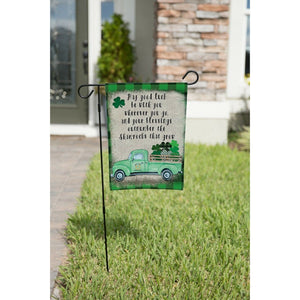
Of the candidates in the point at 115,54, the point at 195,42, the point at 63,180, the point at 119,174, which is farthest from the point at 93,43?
the point at 119,174

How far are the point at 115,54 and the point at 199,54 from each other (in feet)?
4.69

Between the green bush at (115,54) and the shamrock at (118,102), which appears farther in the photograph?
the green bush at (115,54)

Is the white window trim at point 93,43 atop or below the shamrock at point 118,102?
atop

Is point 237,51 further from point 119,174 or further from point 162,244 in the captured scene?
point 119,174

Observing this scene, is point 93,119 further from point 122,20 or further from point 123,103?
point 123,103

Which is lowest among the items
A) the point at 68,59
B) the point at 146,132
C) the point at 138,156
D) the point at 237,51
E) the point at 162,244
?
the point at 162,244

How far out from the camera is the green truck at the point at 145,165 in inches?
105

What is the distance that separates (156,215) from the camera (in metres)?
3.66

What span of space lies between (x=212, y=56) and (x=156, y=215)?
3694 millimetres

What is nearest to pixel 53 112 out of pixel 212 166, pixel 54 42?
pixel 54 42

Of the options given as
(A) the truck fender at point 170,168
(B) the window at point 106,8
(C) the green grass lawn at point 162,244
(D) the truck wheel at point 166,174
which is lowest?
(C) the green grass lawn at point 162,244

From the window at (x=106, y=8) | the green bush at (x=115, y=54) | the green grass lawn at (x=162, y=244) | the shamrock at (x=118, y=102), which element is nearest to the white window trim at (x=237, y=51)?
the green bush at (x=115, y=54)

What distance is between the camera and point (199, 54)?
6.69m

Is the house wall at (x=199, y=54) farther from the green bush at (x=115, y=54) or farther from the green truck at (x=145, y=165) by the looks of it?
the green truck at (x=145, y=165)
